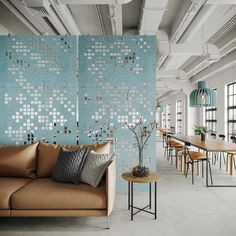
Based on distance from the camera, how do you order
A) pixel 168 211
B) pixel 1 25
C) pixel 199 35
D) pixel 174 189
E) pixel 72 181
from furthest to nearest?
pixel 199 35
pixel 1 25
pixel 174 189
pixel 168 211
pixel 72 181

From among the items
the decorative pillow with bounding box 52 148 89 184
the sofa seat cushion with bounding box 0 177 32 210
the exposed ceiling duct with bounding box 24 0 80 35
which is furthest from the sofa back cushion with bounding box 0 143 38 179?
the exposed ceiling duct with bounding box 24 0 80 35

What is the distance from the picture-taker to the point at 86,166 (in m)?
3.07

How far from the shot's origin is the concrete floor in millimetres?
2678

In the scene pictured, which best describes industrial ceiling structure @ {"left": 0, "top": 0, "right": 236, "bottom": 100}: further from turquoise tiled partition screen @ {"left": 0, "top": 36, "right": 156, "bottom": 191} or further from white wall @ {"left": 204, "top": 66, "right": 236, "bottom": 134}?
white wall @ {"left": 204, "top": 66, "right": 236, "bottom": 134}

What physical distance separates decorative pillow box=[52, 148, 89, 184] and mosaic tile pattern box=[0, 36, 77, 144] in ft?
2.45

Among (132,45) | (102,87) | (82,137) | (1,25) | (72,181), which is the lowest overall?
(72,181)

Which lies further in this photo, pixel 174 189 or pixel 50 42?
pixel 174 189

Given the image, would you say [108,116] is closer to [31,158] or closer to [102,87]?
[102,87]

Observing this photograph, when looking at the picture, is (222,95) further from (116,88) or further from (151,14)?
(116,88)

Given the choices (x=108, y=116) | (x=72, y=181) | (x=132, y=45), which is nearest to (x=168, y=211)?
(x=72, y=181)

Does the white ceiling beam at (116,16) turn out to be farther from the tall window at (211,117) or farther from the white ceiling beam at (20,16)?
the tall window at (211,117)

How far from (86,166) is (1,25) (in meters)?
3.71

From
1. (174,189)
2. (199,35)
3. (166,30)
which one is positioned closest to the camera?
(174,189)

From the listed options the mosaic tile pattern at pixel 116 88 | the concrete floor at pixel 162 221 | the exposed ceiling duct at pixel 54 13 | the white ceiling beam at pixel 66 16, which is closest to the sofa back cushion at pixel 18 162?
the concrete floor at pixel 162 221
